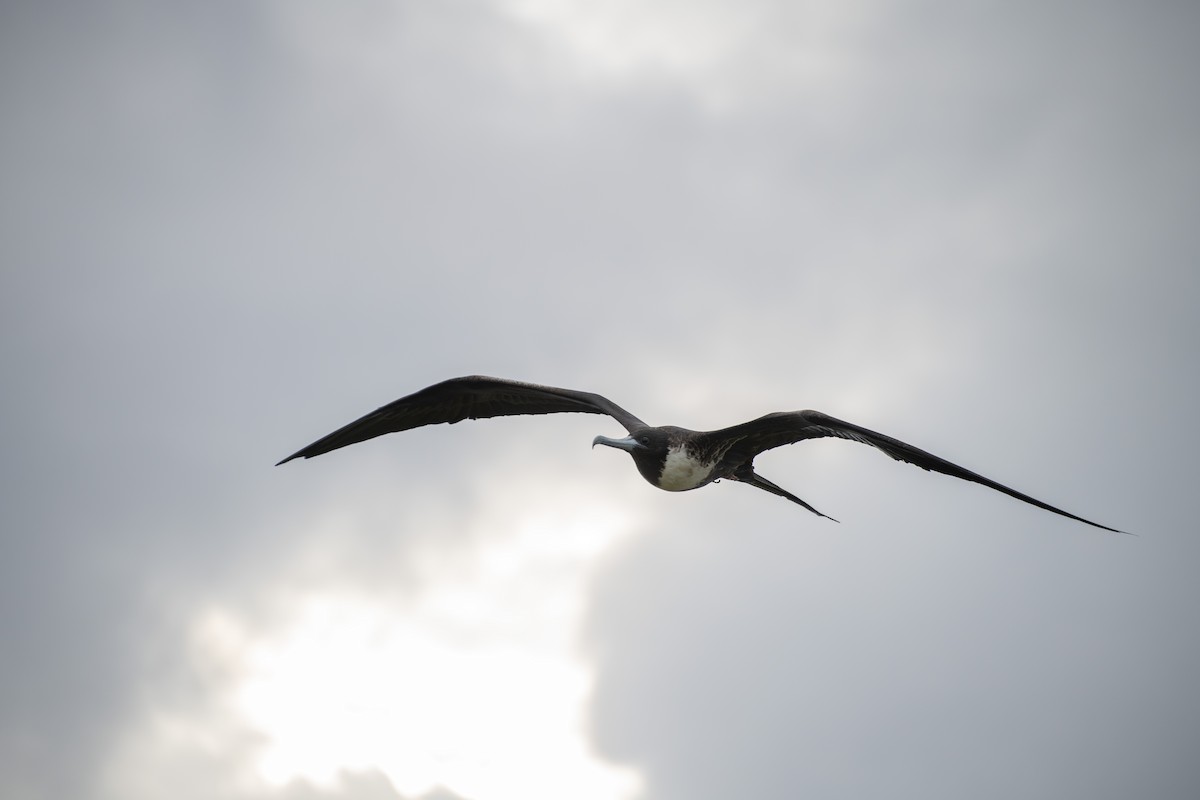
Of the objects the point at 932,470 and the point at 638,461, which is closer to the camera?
the point at 932,470

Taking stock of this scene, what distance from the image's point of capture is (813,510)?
36.7 ft

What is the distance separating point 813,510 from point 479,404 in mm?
3760

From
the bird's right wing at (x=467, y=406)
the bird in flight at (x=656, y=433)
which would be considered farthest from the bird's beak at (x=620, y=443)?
the bird's right wing at (x=467, y=406)

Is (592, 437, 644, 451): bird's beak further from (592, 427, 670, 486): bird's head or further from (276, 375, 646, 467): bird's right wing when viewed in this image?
(276, 375, 646, 467): bird's right wing

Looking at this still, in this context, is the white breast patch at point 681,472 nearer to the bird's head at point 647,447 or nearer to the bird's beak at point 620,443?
the bird's head at point 647,447

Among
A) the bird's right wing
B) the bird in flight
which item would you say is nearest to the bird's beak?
the bird in flight

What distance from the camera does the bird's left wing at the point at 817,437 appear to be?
8.64 metres

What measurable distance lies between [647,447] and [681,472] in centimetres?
43

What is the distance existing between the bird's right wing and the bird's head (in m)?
0.43

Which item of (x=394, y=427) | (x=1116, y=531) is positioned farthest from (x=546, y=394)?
(x=1116, y=531)

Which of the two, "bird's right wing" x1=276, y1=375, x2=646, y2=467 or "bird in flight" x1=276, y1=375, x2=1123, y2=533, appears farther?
"bird's right wing" x1=276, y1=375, x2=646, y2=467

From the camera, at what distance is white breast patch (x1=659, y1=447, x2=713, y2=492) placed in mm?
10609

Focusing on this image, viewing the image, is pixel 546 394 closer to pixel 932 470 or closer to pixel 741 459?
pixel 741 459

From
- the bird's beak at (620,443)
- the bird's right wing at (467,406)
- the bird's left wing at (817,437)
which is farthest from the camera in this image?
the bird's right wing at (467,406)
